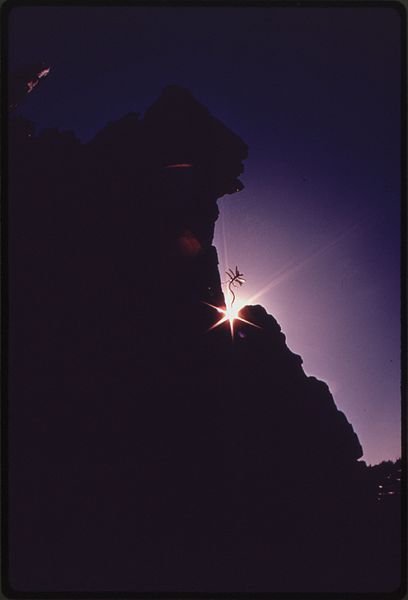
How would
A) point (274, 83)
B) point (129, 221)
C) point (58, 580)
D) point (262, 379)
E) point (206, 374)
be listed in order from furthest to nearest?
point (262, 379) → point (129, 221) → point (206, 374) → point (274, 83) → point (58, 580)

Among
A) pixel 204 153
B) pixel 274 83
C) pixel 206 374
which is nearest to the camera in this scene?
pixel 274 83

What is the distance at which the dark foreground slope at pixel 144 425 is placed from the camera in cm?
200

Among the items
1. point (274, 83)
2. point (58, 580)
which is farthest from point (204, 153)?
point (58, 580)

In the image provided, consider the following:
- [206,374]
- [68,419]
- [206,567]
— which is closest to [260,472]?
[206,567]

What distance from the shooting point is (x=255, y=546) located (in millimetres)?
2102

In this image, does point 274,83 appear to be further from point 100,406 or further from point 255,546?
point 255,546

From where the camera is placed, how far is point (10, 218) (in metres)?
2.03

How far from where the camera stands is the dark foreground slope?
2.00 metres

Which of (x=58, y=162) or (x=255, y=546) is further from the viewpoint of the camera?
(x=58, y=162)

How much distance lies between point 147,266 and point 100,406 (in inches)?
40.8

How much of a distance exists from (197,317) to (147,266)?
489 mm

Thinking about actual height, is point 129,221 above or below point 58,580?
above

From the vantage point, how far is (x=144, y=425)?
90.4 inches

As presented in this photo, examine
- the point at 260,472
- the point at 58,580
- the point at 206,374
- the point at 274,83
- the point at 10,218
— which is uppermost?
the point at 274,83
